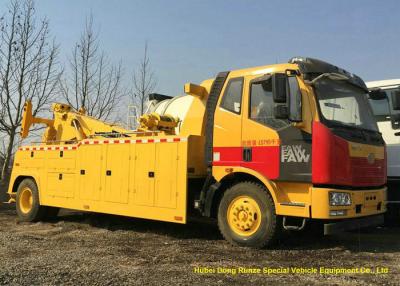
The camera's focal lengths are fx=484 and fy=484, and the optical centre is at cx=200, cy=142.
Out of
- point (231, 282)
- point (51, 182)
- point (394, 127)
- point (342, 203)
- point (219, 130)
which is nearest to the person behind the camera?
point (231, 282)

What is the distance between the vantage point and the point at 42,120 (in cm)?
1179

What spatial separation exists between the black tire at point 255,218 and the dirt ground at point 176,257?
153 millimetres

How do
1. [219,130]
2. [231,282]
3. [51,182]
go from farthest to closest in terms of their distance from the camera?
[51,182] < [219,130] < [231,282]

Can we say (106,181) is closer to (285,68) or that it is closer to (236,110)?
(236,110)

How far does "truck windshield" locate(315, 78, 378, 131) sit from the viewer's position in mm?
6987

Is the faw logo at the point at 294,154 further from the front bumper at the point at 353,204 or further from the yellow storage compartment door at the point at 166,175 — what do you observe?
the yellow storage compartment door at the point at 166,175

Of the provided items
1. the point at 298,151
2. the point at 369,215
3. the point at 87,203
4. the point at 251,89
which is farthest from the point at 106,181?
the point at 369,215

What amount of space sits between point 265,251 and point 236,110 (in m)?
2.22

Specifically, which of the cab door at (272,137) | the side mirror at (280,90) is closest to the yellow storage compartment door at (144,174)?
the cab door at (272,137)

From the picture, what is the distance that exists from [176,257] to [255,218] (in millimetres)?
1354

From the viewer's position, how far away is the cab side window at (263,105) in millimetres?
7212

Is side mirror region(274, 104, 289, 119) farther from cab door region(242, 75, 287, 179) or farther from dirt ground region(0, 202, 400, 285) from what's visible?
dirt ground region(0, 202, 400, 285)

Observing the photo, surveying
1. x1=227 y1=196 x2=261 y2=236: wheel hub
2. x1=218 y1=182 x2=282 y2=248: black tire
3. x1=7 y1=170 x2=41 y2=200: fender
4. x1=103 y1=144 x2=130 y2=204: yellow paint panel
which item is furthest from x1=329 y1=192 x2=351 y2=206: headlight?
x1=7 y1=170 x2=41 y2=200: fender

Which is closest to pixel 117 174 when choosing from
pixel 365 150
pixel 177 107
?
pixel 177 107
